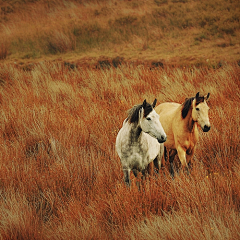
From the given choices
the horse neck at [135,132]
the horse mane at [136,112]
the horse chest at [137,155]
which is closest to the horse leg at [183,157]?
the horse chest at [137,155]

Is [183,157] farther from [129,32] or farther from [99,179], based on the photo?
[129,32]

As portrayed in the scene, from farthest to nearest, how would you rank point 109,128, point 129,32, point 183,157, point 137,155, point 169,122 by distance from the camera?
point 129,32 < point 109,128 < point 169,122 < point 183,157 < point 137,155

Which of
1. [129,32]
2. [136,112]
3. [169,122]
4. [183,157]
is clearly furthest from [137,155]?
[129,32]

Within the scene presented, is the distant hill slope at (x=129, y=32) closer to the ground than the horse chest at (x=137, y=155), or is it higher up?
higher up

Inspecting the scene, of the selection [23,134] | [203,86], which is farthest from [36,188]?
[203,86]

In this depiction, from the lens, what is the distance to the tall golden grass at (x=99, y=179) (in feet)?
8.86

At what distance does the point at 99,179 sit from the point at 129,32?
11.7 metres

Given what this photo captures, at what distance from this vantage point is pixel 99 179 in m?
3.54

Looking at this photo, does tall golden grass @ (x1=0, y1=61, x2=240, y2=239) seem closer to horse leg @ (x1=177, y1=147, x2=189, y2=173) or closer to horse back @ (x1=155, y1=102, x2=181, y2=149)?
horse leg @ (x1=177, y1=147, x2=189, y2=173)

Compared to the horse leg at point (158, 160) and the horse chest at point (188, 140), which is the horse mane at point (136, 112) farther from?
the horse chest at point (188, 140)

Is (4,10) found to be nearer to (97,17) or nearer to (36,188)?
(97,17)

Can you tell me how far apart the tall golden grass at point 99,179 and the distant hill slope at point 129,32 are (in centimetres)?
496

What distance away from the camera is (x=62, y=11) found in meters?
17.3

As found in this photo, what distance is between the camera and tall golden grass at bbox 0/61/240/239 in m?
2.70
